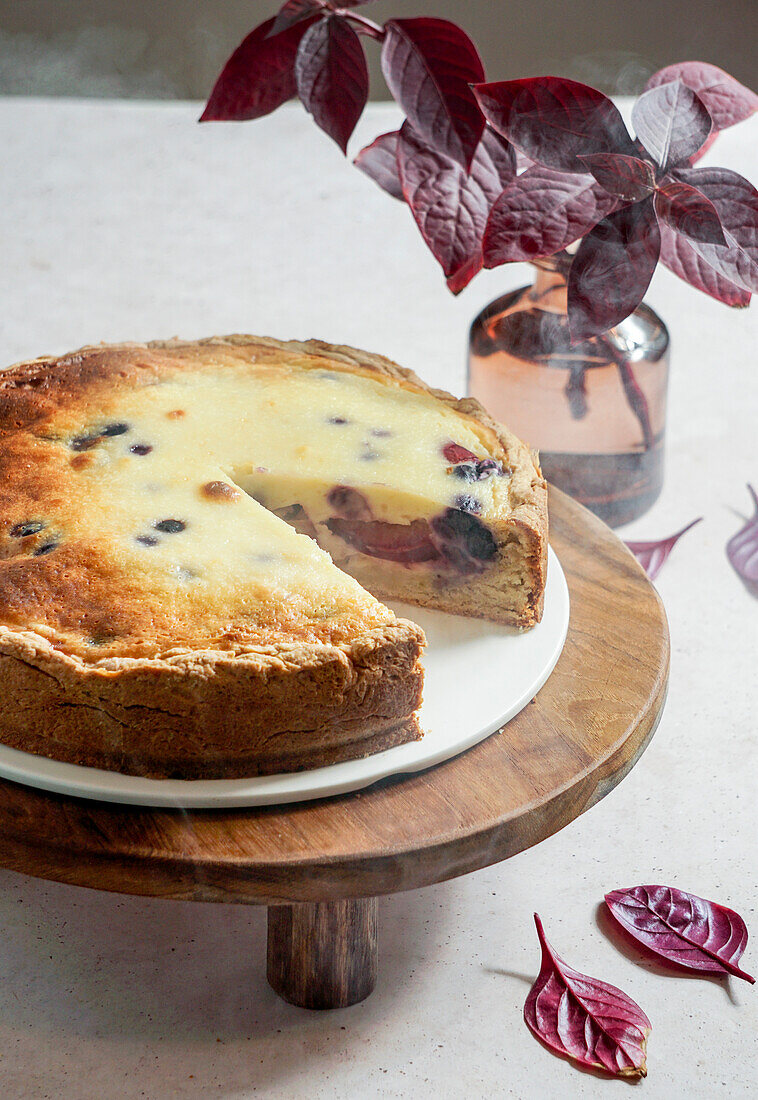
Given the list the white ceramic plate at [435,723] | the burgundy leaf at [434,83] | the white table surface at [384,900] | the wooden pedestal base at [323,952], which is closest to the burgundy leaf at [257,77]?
the burgundy leaf at [434,83]

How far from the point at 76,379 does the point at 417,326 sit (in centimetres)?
154

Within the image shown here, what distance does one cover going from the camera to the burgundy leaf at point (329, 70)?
6.63ft

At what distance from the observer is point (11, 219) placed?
11.2ft

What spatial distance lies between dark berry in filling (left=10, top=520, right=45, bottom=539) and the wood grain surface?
0.41m

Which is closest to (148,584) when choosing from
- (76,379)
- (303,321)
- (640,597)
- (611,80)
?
(76,379)

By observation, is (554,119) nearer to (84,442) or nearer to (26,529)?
(84,442)

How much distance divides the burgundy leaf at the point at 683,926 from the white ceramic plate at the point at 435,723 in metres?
0.39

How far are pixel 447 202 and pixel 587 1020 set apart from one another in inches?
51.0

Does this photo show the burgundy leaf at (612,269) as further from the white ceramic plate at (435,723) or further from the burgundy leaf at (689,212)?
the white ceramic plate at (435,723)

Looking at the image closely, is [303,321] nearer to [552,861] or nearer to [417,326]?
[417,326]

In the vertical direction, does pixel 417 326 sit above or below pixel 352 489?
below

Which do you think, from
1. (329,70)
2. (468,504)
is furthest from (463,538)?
(329,70)

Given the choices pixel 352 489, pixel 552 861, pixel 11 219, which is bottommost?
pixel 552 861

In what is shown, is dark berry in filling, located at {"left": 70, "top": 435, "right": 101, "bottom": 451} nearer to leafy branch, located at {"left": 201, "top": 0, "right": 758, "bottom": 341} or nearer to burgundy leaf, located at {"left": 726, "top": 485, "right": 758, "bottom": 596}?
leafy branch, located at {"left": 201, "top": 0, "right": 758, "bottom": 341}
